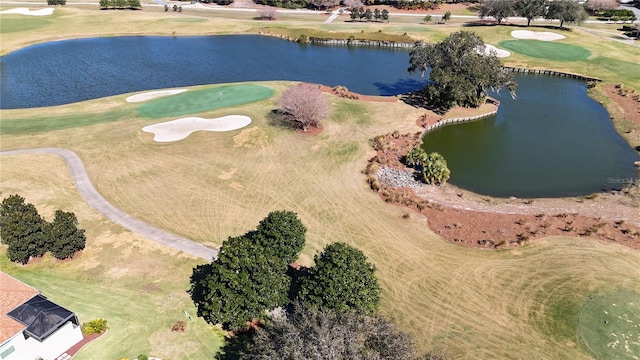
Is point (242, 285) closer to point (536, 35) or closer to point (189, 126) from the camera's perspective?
point (189, 126)

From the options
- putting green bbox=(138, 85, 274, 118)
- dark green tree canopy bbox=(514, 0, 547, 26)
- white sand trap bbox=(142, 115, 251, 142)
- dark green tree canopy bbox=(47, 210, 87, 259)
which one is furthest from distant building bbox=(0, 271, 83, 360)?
dark green tree canopy bbox=(514, 0, 547, 26)

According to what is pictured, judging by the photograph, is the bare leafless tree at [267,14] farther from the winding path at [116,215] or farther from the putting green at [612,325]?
the putting green at [612,325]

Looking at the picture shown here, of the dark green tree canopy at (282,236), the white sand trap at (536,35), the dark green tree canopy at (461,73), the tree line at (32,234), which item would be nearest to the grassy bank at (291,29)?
the white sand trap at (536,35)

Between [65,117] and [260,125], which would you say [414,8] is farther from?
[65,117]

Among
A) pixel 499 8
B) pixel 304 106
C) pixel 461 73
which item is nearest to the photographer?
pixel 304 106

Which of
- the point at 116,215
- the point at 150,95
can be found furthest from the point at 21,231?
the point at 150,95

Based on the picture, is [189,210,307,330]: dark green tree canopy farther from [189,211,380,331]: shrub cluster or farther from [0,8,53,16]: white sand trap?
[0,8,53,16]: white sand trap
